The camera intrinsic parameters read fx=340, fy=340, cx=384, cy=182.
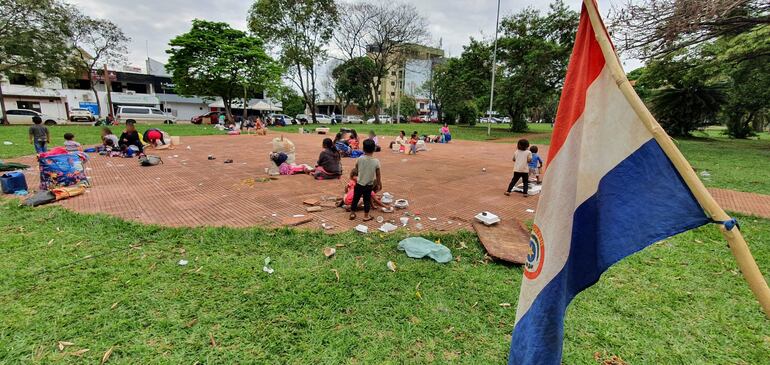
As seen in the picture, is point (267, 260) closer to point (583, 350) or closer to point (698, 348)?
point (583, 350)

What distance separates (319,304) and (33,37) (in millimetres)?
33125

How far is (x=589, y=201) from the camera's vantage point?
1499 millimetres

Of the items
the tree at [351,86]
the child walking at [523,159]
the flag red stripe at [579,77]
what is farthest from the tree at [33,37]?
the flag red stripe at [579,77]

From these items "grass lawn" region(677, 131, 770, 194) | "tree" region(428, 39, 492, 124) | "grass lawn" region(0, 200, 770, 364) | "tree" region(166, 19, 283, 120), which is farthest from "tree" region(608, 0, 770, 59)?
"tree" region(166, 19, 283, 120)

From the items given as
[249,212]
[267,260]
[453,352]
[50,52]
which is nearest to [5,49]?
[50,52]

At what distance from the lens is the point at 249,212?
594cm

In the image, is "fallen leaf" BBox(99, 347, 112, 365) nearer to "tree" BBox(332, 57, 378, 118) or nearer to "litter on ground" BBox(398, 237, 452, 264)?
"litter on ground" BBox(398, 237, 452, 264)

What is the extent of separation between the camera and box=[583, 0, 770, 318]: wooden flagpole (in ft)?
3.42

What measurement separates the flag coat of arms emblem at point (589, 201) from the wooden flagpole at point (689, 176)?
1.7 inches

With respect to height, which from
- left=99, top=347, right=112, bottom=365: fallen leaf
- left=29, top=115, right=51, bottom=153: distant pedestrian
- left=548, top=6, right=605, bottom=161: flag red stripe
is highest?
left=548, top=6, right=605, bottom=161: flag red stripe

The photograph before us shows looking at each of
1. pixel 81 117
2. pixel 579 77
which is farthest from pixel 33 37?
pixel 579 77

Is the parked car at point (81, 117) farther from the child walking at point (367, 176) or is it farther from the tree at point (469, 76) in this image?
the child walking at point (367, 176)

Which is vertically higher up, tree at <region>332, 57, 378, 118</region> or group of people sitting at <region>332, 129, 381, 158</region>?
tree at <region>332, 57, 378, 118</region>

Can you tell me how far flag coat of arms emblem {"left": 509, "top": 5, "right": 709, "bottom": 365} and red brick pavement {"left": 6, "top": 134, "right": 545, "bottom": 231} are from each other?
3.68 meters
